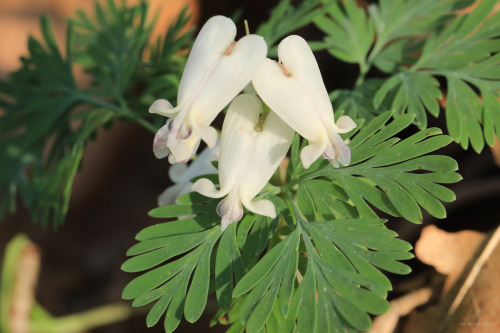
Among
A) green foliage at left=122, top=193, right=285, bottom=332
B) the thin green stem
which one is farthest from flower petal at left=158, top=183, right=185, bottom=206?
the thin green stem

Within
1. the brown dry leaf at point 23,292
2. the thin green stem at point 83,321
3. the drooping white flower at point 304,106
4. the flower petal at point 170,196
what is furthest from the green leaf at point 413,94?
the brown dry leaf at point 23,292

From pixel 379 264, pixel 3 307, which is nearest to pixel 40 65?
pixel 3 307

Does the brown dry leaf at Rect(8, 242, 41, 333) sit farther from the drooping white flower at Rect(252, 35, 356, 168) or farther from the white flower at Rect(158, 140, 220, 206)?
the drooping white flower at Rect(252, 35, 356, 168)

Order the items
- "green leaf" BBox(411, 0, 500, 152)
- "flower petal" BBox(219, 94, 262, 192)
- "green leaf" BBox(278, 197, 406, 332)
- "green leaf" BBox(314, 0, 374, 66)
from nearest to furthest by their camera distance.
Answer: "green leaf" BBox(278, 197, 406, 332)
"flower petal" BBox(219, 94, 262, 192)
"green leaf" BBox(411, 0, 500, 152)
"green leaf" BBox(314, 0, 374, 66)

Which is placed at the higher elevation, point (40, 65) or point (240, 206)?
point (40, 65)

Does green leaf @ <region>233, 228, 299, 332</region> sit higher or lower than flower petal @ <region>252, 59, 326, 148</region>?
lower

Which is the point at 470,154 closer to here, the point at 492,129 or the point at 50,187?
the point at 492,129
